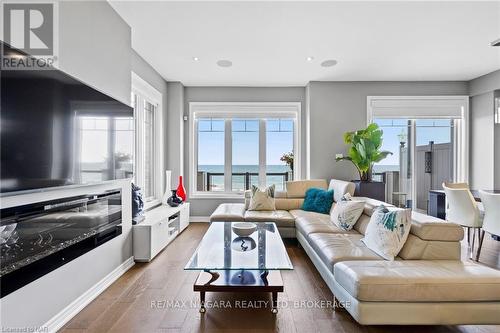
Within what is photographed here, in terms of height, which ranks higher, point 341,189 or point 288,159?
point 288,159

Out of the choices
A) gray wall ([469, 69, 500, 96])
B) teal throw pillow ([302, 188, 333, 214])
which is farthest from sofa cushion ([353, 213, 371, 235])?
gray wall ([469, 69, 500, 96])

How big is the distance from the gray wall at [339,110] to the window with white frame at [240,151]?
0.51 metres

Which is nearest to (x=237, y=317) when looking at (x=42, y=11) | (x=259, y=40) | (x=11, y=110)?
(x=11, y=110)

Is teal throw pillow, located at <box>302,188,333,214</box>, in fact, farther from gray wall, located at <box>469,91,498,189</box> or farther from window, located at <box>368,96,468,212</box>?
gray wall, located at <box>469,91,498,189</box>

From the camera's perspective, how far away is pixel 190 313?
2197 millimetres

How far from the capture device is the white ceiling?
9.10 feet

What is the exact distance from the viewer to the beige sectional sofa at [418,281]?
1.80 m

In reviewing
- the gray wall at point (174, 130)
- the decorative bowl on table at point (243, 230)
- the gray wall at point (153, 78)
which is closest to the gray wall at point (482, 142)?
the decorative bowl on table at point (243, 230)

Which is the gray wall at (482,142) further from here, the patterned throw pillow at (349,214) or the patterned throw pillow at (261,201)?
the patterned throw pillow at (261,201)

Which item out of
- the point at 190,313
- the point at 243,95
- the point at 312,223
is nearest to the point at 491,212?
the point at 312,223

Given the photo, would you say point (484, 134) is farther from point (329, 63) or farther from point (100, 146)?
point (100, 146)

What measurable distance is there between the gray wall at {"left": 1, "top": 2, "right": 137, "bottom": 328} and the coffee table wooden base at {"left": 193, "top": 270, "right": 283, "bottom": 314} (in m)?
1.00

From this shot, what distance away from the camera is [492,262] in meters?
3.27

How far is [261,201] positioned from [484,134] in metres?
4.38
